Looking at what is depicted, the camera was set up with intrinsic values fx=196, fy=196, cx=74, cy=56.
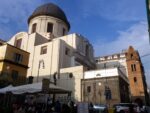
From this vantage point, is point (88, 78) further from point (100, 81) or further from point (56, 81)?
point (56, 81)

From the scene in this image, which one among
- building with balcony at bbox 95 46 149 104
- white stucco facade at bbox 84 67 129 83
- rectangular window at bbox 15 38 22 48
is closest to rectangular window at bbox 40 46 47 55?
rectangular window at bbox 15 38 22 48

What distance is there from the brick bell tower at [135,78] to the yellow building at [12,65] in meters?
27.7

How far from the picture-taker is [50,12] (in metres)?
46.7

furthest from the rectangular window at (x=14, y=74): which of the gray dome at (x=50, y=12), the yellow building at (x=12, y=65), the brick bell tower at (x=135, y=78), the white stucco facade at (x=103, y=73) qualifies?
the brick bell tower at (x=135, y=78)

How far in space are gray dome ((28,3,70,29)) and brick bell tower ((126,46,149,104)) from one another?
17.9m

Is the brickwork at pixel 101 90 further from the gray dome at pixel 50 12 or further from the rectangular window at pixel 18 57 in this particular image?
the gray dome at pixel 50 12

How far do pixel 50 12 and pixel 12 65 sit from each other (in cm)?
2273

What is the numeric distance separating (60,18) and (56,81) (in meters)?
17.4

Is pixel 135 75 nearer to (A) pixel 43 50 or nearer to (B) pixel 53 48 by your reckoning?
(B) pixel 53 48

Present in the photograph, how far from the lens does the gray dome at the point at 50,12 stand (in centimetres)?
4647

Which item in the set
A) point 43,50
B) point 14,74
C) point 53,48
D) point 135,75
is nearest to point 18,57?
point 14,74

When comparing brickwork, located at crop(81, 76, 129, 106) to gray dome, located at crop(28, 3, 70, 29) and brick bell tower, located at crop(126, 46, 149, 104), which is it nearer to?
brick bell tower, located at crop(126, 46, 149, 104)

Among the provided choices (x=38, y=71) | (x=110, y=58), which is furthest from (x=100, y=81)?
(x=110, y=58)

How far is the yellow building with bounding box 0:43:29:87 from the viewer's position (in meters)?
26.0
